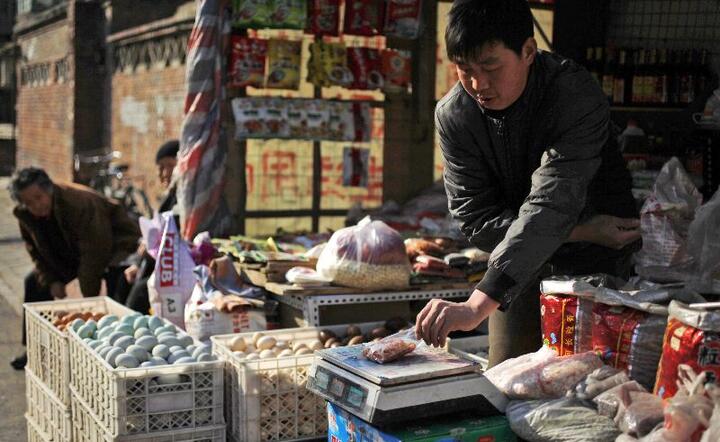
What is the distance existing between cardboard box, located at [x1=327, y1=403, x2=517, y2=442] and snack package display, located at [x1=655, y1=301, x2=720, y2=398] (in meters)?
0.42

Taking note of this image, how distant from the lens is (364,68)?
7547mm

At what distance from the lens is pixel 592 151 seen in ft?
8.87

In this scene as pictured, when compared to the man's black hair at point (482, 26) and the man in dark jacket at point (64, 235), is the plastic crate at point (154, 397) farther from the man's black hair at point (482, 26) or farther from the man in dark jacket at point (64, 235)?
the man in dark jacket at point (64, 235)

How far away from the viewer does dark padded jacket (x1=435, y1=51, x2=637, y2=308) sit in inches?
101

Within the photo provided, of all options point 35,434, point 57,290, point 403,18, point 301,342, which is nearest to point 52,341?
point 35,434

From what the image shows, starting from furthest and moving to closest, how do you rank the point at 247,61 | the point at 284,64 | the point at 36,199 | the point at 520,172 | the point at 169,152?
1. the point at 169,152
2. the point at 284,64
3. the point at 247,61
4. the point at 36,199
5. the point at 520,172

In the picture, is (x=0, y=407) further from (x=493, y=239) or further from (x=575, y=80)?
(x=575, y=80)

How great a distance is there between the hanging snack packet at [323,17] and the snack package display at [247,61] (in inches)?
19.1

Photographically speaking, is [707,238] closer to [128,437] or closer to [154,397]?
[154,397]

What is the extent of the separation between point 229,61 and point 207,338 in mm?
2479

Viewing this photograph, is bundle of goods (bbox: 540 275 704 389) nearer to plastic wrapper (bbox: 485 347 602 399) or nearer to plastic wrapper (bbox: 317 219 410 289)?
plastic wrapper (bbox: 485 347 602 399)

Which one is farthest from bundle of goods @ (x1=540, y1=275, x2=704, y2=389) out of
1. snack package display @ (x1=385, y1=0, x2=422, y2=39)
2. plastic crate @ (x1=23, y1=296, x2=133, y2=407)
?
snack package display @ (x1=385, y1=0, x2=422, y2=39)

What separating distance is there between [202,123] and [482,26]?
4377 mm

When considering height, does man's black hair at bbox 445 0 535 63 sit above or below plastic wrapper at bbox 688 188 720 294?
above
